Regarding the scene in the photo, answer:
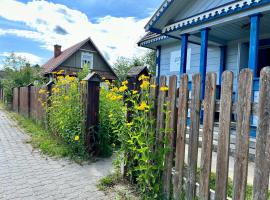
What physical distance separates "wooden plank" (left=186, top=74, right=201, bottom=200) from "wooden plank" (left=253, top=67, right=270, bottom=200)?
26.9 inches

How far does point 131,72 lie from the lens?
3.69 metres

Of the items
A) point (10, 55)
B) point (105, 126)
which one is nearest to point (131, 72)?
point (105, 126)

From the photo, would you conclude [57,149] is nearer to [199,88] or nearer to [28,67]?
[199,88]

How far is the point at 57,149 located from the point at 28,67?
15.4 metres

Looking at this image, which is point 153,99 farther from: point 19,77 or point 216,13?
point 19,77

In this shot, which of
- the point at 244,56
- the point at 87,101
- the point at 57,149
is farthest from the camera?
the point at 244,56

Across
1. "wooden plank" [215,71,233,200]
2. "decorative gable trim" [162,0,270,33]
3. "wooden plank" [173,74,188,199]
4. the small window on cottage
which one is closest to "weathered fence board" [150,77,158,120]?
"wooden plank" [173,74,188,199]

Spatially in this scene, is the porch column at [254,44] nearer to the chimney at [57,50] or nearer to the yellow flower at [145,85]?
the yellow flower at [145,85]

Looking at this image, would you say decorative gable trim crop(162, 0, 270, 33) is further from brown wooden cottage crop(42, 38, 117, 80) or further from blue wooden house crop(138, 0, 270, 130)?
brown wooden cottage crop(42, 38, 117, 80)

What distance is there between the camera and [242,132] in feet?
6.77

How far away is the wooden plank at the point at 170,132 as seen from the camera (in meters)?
2.89

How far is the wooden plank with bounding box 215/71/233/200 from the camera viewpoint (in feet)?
7.17

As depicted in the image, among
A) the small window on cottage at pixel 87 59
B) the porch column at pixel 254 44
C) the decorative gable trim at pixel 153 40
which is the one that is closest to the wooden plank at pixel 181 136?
the porch column at pixel 254 44

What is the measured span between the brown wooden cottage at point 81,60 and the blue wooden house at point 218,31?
18411 mm
